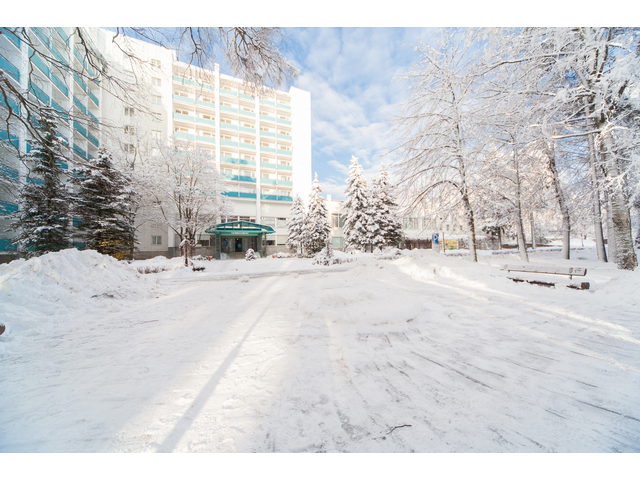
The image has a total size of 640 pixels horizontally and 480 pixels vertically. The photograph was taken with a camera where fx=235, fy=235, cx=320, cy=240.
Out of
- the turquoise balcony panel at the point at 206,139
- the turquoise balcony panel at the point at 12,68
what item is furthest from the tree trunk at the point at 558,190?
the turquoise balcony panel at the point at 206,139

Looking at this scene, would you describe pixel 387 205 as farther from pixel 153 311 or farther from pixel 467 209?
pixel 153 311

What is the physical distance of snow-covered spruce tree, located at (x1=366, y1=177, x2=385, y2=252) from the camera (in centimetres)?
2584

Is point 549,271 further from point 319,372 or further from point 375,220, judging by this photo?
point 375,220

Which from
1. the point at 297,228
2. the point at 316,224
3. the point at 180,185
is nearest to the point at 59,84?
the point at 180,185

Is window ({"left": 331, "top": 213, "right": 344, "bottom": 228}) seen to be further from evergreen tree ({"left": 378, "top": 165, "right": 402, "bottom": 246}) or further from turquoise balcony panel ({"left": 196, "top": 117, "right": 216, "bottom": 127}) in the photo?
turquoise balcony panel ({"left": 196, "top": 117, "right": 216, "bottom": 127})

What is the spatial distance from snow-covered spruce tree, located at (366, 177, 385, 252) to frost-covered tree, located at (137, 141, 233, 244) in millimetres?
15750

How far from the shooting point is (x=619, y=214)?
778cm

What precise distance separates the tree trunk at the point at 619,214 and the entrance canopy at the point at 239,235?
22271mm

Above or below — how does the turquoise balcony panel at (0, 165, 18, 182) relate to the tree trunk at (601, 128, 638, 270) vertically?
above

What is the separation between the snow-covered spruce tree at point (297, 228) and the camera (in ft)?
95.5

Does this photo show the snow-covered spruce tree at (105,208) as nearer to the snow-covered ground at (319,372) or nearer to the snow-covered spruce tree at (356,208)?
the snow-covered ground at (319,372)

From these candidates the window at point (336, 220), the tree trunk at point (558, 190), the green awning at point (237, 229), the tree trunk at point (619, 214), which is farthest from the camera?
the window at point (336, 220)

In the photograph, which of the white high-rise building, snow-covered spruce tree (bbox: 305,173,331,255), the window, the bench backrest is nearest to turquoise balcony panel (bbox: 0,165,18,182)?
the white high-rise building

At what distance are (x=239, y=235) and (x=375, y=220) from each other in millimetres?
15755
